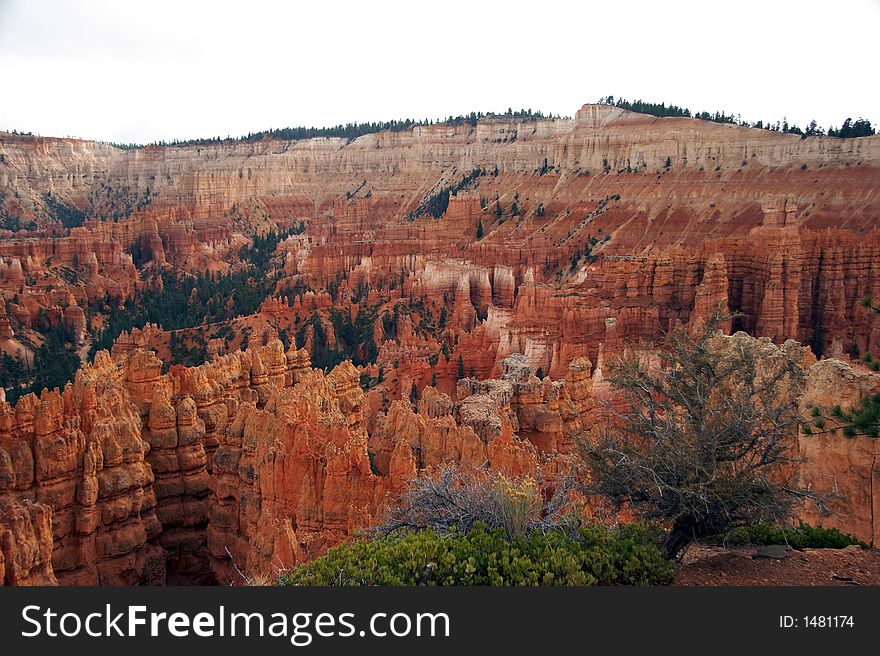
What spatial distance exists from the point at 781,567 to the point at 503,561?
328 centimetres

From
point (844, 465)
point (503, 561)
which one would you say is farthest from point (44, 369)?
point (844, 465)

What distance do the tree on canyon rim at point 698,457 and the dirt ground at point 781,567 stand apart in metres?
0.37

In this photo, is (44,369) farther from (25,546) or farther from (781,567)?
(781,567)

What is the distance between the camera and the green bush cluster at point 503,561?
8.17 metres

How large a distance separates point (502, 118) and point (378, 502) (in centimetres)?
10443

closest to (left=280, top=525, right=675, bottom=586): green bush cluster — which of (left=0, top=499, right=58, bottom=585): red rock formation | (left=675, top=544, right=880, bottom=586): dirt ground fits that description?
(left=675, top=544, right=880, bottom=586): dirt ground

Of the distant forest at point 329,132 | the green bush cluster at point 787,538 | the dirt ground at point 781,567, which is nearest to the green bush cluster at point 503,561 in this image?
the dirt ground at point 781,567

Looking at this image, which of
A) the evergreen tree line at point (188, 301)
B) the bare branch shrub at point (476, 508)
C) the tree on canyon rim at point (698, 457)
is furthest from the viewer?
the evergreen tree line at point (188, 301)

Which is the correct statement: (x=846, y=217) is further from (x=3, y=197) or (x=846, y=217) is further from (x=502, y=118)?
(x=3, y=197)

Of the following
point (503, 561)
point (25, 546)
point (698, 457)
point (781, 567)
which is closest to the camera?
point (503, 561)

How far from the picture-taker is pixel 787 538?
372 inches

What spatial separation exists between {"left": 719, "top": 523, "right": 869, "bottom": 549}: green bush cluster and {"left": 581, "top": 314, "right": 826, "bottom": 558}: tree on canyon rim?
0.16 m

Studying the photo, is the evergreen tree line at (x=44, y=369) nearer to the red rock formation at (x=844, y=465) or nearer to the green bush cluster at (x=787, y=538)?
the red rock formation at (x=844, y=465)

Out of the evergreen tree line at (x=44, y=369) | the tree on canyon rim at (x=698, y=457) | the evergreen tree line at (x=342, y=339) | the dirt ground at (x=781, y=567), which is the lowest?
the evergreen tree line at (x=44, y=369)
